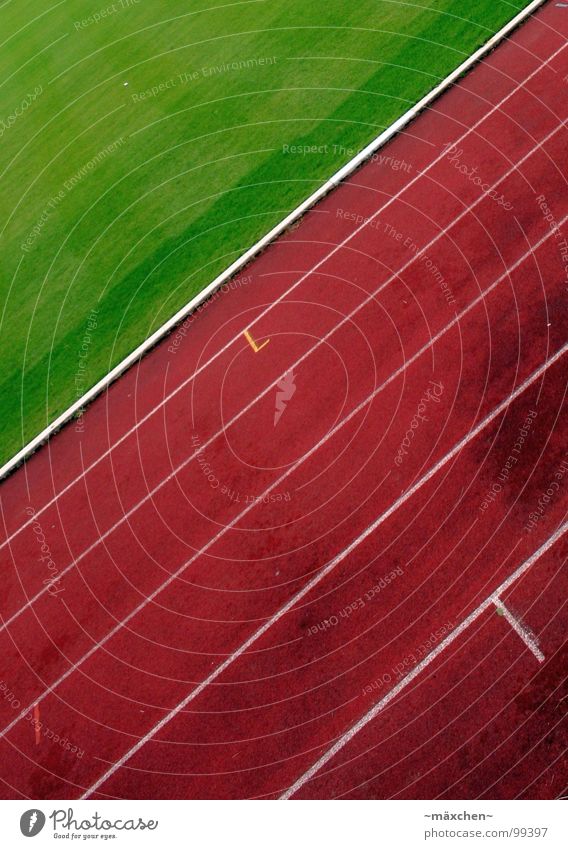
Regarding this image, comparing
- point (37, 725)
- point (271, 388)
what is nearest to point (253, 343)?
point (271, 388)

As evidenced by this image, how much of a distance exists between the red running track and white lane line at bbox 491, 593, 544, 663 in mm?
45

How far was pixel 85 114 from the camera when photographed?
2077 cm

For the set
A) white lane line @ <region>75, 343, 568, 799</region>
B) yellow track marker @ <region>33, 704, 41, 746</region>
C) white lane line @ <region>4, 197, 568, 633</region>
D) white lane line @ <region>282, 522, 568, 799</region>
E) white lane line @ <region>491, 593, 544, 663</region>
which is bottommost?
white lane line @ <region>491, 593, 544, 663</region>

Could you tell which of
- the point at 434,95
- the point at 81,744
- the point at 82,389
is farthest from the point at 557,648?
the point at 434,95

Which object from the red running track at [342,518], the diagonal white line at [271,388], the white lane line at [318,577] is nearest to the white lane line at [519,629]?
the red running track at [342,518]

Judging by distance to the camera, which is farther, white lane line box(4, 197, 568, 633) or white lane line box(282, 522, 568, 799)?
white lane line box(4, 197, 568, 633)

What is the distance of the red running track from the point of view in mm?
15000

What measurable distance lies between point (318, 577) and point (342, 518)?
5.16ft

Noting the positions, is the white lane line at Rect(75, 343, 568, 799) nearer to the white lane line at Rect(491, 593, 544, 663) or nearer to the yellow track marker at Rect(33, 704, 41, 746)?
the yellow track marker at Rect(33, 704, 41, 746)

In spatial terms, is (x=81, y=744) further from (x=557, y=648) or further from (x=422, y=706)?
(x=557, y=648)

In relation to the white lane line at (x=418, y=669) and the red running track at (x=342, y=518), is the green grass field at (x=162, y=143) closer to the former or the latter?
the red running track at (x=342, y=518)

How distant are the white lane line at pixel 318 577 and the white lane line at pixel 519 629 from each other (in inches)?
125

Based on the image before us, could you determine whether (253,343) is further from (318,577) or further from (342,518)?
(318,577)

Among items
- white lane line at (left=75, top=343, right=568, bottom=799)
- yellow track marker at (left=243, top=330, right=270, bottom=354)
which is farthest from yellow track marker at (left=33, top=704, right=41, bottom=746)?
yellow track marker at (left=243, top=330, right=270, bottom=354)
